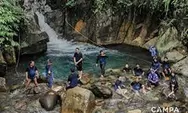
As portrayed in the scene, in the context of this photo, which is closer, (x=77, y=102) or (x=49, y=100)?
(x=77, y=102)

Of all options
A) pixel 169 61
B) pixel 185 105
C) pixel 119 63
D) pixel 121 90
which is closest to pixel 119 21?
pixel 119 63

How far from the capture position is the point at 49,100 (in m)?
13.4

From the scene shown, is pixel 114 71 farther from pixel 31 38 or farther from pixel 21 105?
pixel 31 38

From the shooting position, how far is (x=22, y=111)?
1320cm

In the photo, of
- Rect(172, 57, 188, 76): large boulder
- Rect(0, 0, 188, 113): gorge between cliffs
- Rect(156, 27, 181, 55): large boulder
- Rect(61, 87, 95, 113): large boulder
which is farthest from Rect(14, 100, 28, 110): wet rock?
Rect(156, 27, 181, 55): large boulder

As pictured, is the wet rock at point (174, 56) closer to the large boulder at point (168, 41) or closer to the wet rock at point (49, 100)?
the large boulder at point (168, 41)

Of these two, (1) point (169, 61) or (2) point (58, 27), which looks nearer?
(1) point (169, 61)

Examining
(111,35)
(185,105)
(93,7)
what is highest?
(93,7)

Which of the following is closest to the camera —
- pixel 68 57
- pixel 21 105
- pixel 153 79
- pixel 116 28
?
pixel 21 105

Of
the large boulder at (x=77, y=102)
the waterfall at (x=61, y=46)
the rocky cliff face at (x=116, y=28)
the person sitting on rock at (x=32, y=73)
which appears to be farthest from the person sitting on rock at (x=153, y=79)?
the waterfall at (x=61, y=46)

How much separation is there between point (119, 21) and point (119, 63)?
14.6 ft

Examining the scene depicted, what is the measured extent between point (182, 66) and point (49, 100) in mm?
7355

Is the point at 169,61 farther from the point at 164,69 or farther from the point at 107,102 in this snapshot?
the point at 107,102

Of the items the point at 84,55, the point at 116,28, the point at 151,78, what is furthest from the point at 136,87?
the point at 116,28
